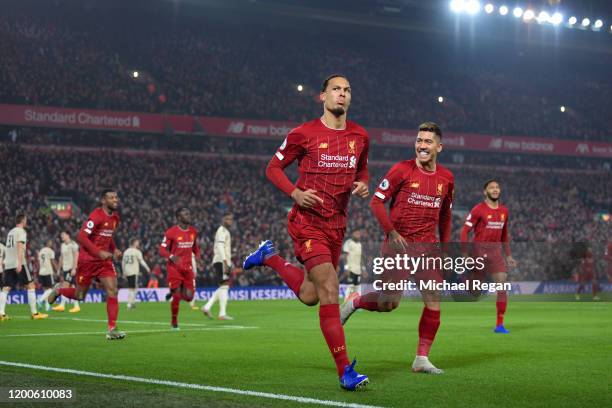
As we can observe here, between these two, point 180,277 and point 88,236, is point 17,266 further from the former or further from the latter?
point 88,236

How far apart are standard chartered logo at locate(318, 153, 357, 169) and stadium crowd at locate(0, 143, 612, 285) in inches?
1125

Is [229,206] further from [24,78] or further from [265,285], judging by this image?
[24,78]

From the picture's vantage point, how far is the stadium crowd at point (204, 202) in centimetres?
3972

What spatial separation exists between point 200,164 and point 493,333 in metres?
34.3

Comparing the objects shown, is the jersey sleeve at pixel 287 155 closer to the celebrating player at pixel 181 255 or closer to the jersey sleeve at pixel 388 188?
the jersey sleeve at pixel 388 188

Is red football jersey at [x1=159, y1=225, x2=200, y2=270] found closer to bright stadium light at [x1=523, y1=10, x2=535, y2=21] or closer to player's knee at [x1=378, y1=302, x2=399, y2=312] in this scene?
player's knee at [x1=378, y1=302, x2=399, y2=312]

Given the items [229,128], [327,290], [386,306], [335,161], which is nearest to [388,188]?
[386,306]

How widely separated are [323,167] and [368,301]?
231 centimetres

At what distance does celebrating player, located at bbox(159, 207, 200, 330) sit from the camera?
19031 millimetres

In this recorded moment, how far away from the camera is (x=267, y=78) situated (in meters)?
54.9

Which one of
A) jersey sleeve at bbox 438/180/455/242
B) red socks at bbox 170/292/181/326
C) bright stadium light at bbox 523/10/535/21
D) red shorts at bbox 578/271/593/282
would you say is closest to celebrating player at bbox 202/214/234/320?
red socks at bbox 170/292/181/326

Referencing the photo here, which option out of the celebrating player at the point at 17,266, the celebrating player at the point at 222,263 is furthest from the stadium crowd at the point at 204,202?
the celebrating player at the point at 222,263

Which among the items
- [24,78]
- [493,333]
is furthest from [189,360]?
[24,78]

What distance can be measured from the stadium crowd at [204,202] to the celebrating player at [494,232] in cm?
2245
